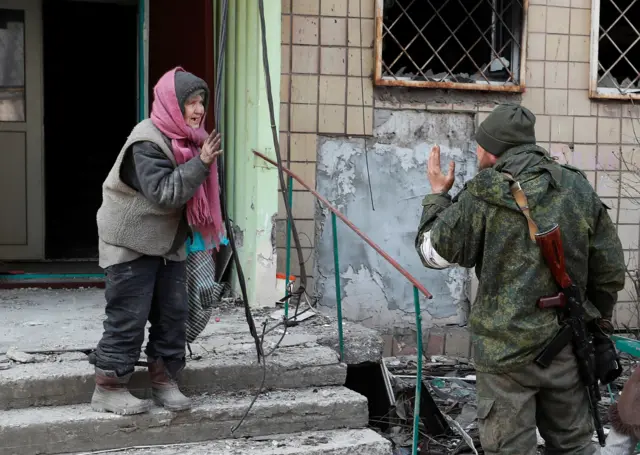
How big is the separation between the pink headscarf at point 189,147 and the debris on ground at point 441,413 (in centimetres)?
158

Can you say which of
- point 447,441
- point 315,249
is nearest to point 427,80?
point 315,249

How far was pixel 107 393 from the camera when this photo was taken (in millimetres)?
Result: 3314

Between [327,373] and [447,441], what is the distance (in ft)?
3.11

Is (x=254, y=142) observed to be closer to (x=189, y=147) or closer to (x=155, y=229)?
(x=189, y=147)

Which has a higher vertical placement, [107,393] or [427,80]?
[427,80]

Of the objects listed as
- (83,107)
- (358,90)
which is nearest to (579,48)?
(358,90)

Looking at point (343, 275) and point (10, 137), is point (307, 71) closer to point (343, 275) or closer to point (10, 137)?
point (343, 275)

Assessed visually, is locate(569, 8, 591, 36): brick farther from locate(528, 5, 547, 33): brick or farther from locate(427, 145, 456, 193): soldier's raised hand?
locate(427, 145, 456, 193): soldier's raised hand

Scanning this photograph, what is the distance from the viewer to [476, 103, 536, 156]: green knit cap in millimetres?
3023

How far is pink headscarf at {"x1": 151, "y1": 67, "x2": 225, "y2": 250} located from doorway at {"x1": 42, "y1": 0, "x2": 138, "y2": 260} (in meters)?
4.88

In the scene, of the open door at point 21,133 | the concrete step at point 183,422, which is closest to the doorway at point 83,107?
the open door at point 21,133

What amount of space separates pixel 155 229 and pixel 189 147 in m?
0.37

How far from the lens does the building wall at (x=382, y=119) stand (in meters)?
5.83

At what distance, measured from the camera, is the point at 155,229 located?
3236 mm
